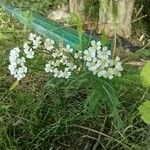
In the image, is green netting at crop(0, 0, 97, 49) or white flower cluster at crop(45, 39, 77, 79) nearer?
white flower cluster at crop(45, 39, 77, 79)

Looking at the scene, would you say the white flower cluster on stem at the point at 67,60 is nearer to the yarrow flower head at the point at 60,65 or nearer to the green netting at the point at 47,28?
the yarrow flower head at the point at 60,65

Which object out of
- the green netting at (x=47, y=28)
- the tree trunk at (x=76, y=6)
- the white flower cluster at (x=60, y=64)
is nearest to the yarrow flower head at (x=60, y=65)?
the white flower cluster at (x=60, y=64)

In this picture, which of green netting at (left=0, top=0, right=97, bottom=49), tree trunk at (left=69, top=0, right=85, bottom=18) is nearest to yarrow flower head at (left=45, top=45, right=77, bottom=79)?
green netting at (left=0, top=0, right=97, bottom=49)

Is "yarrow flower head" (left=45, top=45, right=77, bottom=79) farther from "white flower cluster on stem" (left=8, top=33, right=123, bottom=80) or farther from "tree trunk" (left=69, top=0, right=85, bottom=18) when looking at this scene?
"tree trunk" (left=69, top=0, right=85, bottom=18)

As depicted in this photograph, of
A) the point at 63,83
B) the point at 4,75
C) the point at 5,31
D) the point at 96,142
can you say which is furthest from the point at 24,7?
the point at 96,142

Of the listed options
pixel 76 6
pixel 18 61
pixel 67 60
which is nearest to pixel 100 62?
pixel 67 60

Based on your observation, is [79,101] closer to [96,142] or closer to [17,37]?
[96,142]
